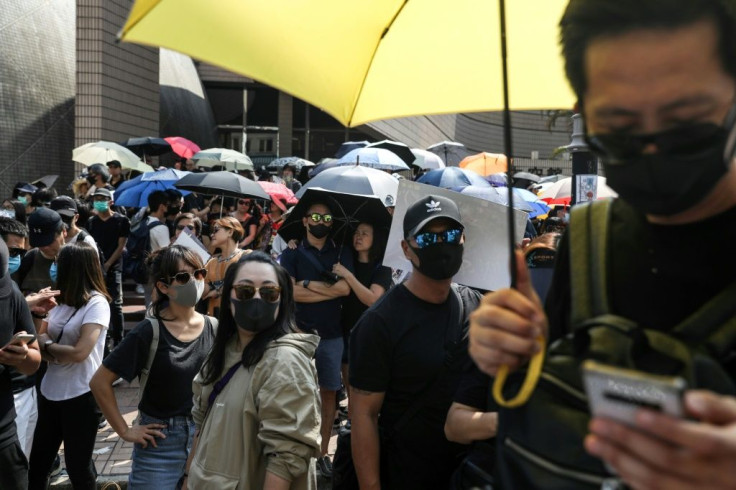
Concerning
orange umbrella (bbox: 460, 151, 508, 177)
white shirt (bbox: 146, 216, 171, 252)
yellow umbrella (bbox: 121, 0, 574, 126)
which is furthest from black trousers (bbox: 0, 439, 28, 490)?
orange umbrella (bbox: 460, 151, 508, 177)

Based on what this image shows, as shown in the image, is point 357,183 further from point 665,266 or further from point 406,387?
point 665,266

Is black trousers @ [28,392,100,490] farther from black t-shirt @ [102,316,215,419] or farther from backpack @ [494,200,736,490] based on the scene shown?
backpack @ [494,200,736,490]

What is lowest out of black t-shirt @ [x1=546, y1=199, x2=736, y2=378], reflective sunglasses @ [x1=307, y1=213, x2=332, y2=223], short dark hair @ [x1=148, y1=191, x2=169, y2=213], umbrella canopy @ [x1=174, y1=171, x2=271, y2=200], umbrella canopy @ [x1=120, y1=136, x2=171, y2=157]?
black t-shirt @ [x1=546, y1=199, x2=736, y2=378]

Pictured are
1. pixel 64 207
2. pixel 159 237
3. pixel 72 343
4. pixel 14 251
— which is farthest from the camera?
pixel 159 237

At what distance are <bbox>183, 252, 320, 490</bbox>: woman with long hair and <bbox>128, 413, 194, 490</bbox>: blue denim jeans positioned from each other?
0.68 meters

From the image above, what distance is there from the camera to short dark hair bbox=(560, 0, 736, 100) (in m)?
1.22

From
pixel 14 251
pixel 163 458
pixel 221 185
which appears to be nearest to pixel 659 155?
pixel 163 458

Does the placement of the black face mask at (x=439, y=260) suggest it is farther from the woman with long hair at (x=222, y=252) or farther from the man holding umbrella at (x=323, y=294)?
the woman with long hair at (x=222, y=252)

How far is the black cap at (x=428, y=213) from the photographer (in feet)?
11.9

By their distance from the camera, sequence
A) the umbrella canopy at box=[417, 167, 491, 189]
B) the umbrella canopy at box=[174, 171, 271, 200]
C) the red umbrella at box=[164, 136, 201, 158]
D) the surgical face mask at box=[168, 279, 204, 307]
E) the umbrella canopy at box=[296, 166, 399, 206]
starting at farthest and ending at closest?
1. the red umbrella at box=[164, 136, 201, 158]
2. the umbrella canopy at box=[417, 167, 491, 189]
3. the umbrella canopy at box=[174, 171, 271, 200]
4. the umbrella canopy at box=[296, 166, 399, 206]
5. the surgical face mask at box=[168, 279, 204, 307]

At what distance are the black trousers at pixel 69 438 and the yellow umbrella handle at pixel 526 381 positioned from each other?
173 inches

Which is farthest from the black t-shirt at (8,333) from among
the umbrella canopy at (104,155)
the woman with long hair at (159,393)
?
the umbrella canopy at (104,155)

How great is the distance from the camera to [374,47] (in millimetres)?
2443

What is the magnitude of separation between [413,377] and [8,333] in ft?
8.00
